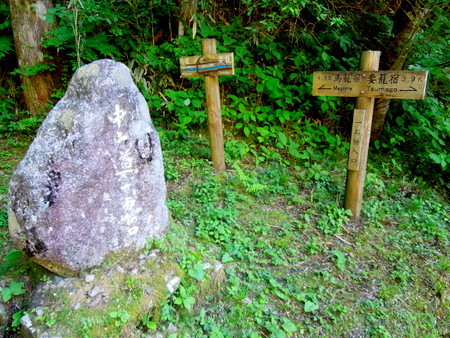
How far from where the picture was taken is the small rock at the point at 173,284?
8.77 ft

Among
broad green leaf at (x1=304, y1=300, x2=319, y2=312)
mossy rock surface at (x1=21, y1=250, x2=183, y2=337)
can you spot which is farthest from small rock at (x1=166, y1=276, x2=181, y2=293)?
broad green leaf at (x1=304, y1=300, x2=319, y2=312)

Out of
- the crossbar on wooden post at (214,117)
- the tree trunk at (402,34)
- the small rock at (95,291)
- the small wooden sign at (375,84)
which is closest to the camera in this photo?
the small rock at (95,291)

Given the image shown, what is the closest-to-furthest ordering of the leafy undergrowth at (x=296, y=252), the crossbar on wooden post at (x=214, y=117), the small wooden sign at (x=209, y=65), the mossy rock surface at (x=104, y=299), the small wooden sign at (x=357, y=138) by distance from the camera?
the mossy rock surface at (x=104, y=299) → the leafy undergrowth at (x=296, y=252) → the small wooden sign at (x=357, y=138) → the small wooden sign at (x=209, y=65) → the crossbar on wooden post at (x=214, y=117)

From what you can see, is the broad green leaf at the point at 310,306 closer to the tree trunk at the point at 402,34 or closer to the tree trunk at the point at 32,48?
the tree trunk at the point at 402,34

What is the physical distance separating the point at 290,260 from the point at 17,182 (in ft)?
8.61

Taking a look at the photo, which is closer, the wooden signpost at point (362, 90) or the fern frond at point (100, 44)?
the wooden signpost at point (362, 90)

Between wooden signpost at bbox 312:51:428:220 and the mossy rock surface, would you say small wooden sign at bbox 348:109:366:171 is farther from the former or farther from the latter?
the mossy rock surface

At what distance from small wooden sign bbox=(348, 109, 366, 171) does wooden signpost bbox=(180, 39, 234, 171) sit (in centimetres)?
167

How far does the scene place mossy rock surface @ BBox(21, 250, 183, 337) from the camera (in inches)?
90.9

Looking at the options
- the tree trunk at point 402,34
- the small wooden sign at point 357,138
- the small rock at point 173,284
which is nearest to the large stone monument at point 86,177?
the small rock at point 173,284

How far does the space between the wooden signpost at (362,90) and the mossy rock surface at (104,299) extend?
99.3 inches

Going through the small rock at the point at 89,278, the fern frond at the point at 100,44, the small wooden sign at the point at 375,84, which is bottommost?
the small rock at the point at 89,278

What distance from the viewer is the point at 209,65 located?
14.5ft

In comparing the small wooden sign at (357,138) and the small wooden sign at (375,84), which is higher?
the small wooden sign at (375,84)
